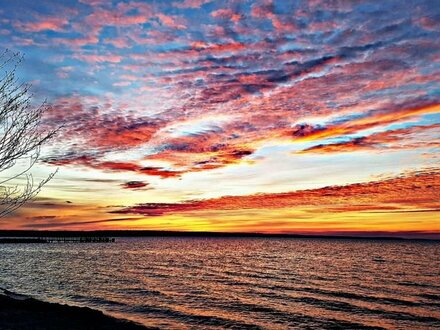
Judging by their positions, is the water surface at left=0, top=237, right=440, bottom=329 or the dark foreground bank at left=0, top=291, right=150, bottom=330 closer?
the dark foreground bank at left=0, top=291, right=150, bottom=330

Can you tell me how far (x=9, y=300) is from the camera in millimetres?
26047

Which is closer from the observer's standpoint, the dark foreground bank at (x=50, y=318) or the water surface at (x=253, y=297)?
the dark foreground bank at (x=50, y=318)

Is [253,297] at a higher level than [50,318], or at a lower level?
lower

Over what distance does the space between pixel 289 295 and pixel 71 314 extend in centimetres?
2098

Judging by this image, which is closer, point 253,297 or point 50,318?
point 50,318

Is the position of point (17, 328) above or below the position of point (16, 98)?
below

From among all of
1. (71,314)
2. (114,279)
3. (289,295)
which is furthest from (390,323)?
(114,279)

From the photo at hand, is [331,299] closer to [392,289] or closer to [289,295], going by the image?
[289,295]

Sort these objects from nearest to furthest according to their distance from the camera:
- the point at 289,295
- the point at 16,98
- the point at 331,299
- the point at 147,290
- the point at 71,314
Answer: the point at 16,98, the point at 71,314, the point at 331,299, the point at 289,295, the point at 147,290

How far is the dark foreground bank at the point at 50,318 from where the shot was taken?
19.6 metres

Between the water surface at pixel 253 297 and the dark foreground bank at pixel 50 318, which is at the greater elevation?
the dark foreground bank at pixel 50 318

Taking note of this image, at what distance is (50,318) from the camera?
21.4 meters

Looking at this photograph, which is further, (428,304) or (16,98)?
(428,304)

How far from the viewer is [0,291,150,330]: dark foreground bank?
19641 millimetres
